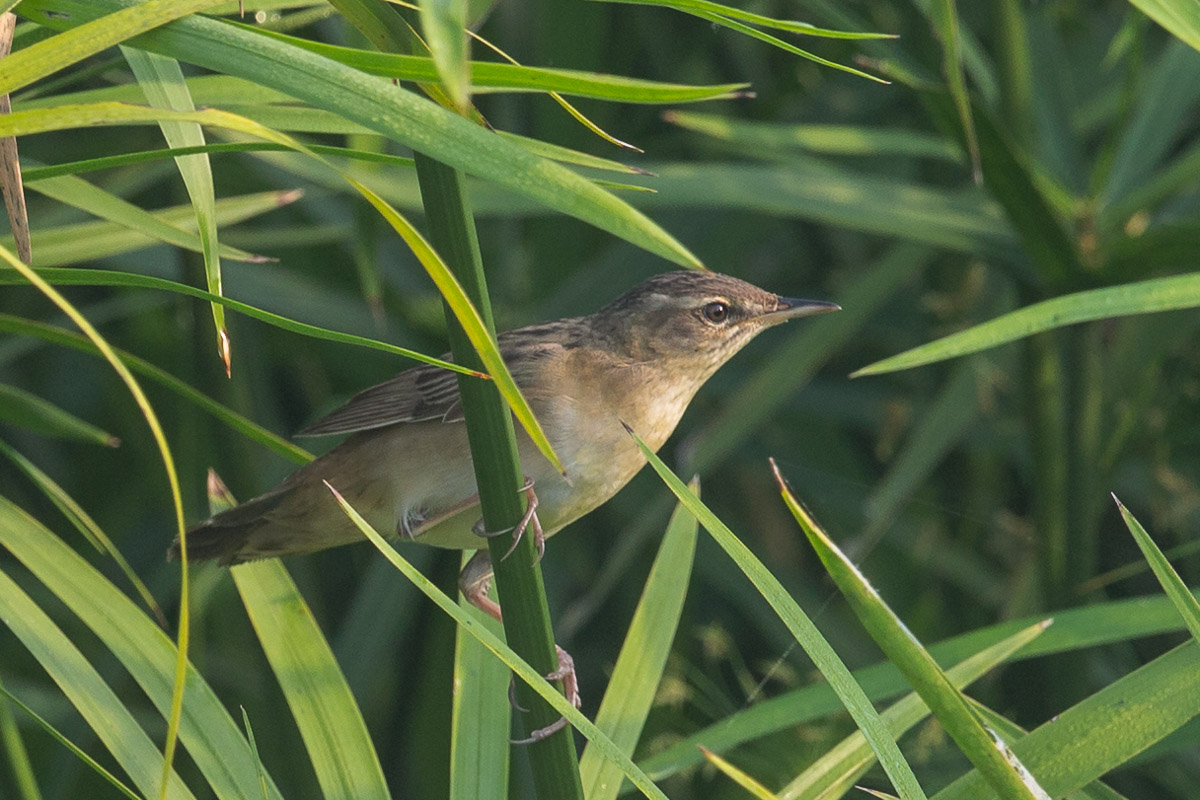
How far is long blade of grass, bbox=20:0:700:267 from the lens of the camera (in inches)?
42.0

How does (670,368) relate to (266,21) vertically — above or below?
below

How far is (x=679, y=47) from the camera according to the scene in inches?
154

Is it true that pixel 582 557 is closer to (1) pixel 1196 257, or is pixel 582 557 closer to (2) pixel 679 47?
(2) pixel 679 47

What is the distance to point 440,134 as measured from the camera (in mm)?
1069

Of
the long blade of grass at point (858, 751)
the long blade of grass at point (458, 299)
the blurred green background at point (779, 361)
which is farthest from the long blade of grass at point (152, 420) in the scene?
the blurred green background at point (779, 361)

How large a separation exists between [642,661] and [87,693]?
0.74 metres

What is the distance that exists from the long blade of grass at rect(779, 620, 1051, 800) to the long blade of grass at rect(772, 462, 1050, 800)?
1.58ft

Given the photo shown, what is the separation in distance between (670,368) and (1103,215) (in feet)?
3.84

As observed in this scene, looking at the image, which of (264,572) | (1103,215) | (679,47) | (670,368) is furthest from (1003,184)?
(264,572)

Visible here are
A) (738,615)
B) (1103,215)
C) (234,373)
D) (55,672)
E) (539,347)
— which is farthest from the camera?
(738,615)

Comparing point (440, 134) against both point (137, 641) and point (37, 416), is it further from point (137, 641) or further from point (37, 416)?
point (37, 416)

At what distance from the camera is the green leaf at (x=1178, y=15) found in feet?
5.11

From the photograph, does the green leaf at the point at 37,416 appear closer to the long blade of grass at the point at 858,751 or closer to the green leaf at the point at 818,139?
the long blade of grass at the point at 858,751

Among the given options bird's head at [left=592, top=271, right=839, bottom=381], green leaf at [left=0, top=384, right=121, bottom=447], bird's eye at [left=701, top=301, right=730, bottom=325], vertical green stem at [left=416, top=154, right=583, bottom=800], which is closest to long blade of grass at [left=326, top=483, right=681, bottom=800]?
vertical green stem at [left=416, top=154, right=583, bottom=800]
